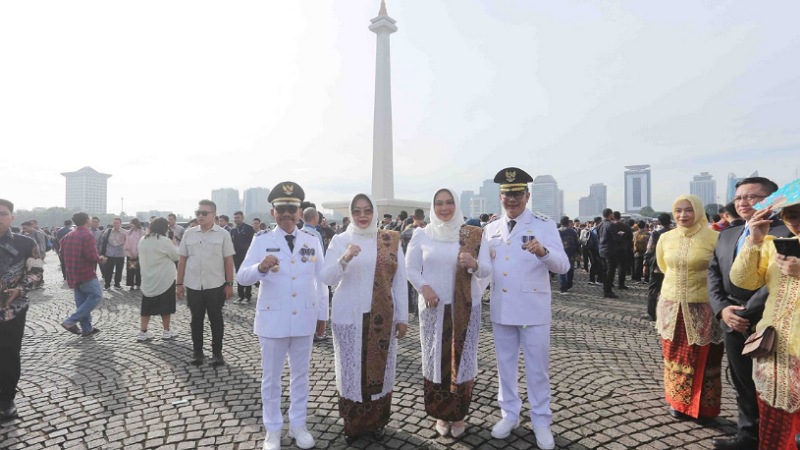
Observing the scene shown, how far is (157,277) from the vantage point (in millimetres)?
7219

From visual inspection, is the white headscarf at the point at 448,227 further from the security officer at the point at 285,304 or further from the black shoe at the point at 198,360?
the black shoe at the point at 198,360

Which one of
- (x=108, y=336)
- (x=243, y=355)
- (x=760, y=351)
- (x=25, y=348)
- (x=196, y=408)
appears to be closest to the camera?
(x=760, y=351)

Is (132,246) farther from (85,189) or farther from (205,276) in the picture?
(85,189)

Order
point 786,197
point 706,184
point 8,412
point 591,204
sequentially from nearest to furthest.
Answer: point 786,197 < point 8,412 < point 706,184 < point 591,204

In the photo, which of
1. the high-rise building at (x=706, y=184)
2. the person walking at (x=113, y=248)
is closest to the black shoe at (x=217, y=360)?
the person walking at (x=113, y=248)

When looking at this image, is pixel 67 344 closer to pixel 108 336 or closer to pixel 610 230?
pixel 108 336

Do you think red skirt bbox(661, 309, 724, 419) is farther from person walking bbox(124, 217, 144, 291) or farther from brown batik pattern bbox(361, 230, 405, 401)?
person walking bbox(124, 217, 144, 291)

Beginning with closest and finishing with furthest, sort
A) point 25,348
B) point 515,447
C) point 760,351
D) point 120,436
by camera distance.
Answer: point 760,351 → point 515,447 → point 120,436 → point 25,348

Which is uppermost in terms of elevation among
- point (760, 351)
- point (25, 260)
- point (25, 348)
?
point (25, 260)

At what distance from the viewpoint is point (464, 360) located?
3.63 metres

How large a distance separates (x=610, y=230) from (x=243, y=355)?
9213mm

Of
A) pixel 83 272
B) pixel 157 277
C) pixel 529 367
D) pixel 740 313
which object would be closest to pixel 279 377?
pixel 529 367

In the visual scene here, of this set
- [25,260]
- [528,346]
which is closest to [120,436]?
[25,260]

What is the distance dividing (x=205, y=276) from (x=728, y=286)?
19.3 ft
